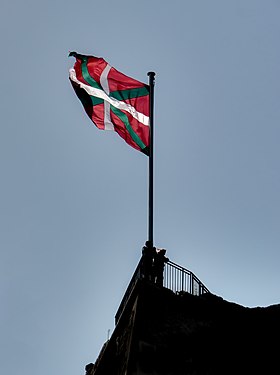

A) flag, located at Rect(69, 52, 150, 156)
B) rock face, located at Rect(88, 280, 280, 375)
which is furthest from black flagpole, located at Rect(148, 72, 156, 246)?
rock face, located at Rect(88, 280, 280, 375)

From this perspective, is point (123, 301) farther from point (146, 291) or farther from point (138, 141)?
point (138, 141)

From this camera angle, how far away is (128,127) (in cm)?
2366

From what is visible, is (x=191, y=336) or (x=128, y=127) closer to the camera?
(x=191, y=336)

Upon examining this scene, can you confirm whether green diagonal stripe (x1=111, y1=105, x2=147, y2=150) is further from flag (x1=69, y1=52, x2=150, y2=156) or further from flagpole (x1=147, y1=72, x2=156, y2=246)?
flagpole (x1=147, y1=72, x2=156, y2=246)

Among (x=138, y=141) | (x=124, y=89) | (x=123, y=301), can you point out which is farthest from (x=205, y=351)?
(x=124, y=89)

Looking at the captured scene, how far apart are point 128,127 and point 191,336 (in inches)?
274

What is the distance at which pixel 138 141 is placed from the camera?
76.6 ft

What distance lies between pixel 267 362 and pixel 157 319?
2.89 m

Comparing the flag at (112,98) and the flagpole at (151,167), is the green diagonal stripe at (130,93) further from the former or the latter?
the flagpole at (151,167)

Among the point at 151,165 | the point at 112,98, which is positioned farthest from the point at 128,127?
the point at 151,165

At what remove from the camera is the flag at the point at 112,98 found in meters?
23.6

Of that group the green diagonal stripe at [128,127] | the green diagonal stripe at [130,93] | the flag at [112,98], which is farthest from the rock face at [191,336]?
the green diagonal stripe at [130,93]

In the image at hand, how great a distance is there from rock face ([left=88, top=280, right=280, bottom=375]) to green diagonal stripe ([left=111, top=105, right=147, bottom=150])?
15.7 feet

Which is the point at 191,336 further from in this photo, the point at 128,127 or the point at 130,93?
the point at 130,93
